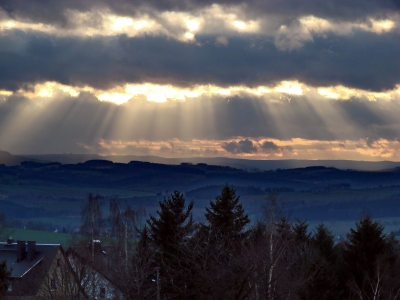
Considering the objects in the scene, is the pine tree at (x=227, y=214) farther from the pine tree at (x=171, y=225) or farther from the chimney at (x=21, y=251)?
the chimney at (x=21, y=251)

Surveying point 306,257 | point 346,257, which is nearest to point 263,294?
point 306,257

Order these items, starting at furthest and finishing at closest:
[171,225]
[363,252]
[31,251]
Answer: [31,251], [363,252], [171,225]

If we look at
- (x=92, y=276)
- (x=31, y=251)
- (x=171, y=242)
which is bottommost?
(x=31, y=251)

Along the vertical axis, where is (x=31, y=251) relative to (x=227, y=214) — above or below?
below

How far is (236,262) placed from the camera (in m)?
42.0

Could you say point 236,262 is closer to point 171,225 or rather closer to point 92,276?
point 171,225

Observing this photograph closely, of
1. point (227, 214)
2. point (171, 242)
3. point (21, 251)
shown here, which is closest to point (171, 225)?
point (171, 242)

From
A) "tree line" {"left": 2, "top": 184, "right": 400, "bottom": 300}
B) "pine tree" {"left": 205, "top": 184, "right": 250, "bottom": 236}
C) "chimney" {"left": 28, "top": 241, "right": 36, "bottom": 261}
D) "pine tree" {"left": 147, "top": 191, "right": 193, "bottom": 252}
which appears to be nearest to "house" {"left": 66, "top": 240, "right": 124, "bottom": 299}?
"tree line" {"left": 2, "top": 184, "right": 400, "bottom": 300}

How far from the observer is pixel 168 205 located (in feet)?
185

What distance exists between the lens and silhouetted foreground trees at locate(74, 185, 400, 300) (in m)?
41.9

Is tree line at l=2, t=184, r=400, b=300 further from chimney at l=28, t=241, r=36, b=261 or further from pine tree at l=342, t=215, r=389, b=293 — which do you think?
chimney at l=28, t=241, r=36, b=261

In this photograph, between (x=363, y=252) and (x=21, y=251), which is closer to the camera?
(x=363, y=252)

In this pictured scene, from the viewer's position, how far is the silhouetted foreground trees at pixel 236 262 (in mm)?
41906

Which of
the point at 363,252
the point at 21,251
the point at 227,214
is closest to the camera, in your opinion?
the point at 227,214
